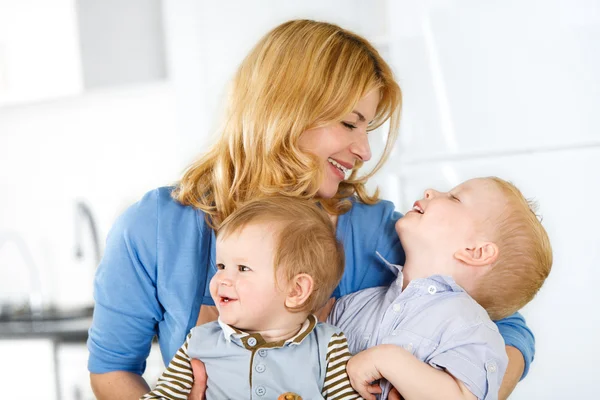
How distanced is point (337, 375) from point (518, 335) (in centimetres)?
51

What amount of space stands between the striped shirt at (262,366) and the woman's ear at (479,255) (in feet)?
1.03

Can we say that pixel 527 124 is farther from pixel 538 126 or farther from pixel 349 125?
pixel 349 125

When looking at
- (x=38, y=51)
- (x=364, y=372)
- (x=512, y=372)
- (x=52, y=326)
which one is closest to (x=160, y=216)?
(x=364, y=372)

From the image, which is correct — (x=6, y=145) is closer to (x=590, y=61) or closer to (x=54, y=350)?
(x=54, y=350)

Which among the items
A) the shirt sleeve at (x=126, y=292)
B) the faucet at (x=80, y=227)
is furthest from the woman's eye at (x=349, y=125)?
the faucet at (x=80, y=227)

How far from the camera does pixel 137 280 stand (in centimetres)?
168

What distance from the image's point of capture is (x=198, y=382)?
56.9 inches

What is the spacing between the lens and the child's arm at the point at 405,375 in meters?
1.37

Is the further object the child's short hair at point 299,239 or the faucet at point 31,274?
the faucet at point 31,274

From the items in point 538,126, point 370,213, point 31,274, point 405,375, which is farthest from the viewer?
point 31,274

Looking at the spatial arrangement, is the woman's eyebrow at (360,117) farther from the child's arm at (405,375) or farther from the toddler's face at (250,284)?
the child's arm at (405,375)

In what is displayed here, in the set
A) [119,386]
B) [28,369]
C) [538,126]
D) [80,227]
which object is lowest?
[28,369]

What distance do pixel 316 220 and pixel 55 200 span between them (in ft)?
9.47

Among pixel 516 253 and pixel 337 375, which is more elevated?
pixel 516 253
